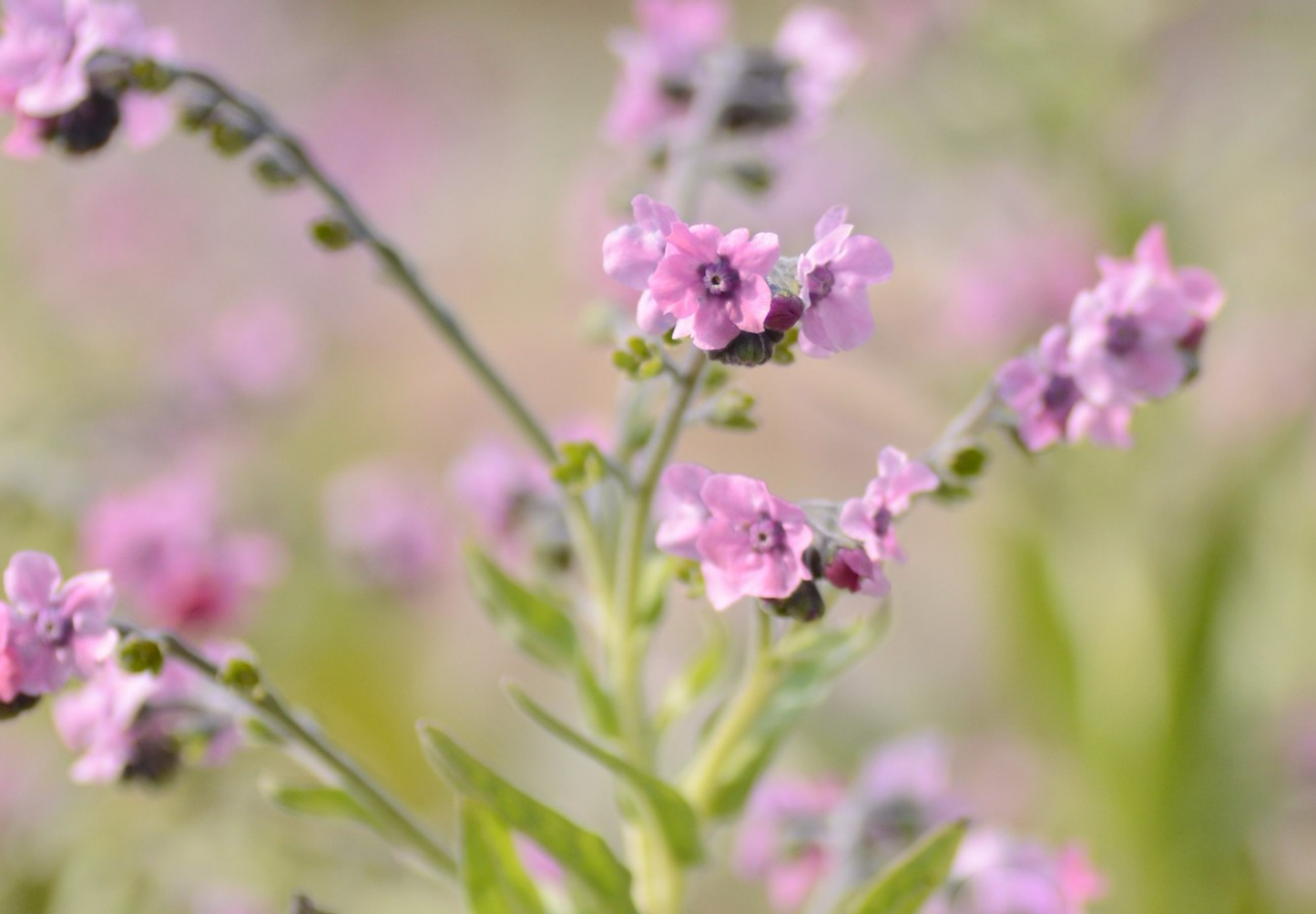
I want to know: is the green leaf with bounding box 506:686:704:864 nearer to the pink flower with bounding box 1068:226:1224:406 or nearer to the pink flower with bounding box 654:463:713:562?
the pink flower with bounding box 654:463:713:562

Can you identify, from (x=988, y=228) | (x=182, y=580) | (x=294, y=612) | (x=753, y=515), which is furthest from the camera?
(x=988, y=228)

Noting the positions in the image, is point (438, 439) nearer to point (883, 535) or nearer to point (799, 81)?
point (799, 81)

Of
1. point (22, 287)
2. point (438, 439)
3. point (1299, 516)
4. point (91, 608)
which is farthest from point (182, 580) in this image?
point (438, 439)

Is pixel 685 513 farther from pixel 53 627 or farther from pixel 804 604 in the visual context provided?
pixel 53 627

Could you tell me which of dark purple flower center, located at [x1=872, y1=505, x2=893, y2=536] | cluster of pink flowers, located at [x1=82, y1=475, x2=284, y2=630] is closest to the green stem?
dark purple flower center, located at [x1=872, y1=505, x2=893, y2=536]

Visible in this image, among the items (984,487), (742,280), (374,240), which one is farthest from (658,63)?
(984,487)
